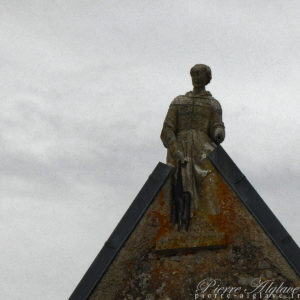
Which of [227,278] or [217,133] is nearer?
[227,278]

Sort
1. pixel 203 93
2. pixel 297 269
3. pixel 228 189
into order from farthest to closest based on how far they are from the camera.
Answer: pixel 203 93 < pixel 228 189 < pixel 297 269

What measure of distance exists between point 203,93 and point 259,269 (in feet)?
10.3

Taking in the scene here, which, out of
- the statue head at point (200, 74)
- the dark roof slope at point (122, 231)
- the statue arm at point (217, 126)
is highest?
the statue head at point (200, 74)

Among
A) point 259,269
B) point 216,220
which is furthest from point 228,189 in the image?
point 259,269

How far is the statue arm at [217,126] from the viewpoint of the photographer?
14.0m

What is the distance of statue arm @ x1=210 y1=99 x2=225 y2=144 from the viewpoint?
13984mm

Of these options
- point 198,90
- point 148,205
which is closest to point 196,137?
point 198,90

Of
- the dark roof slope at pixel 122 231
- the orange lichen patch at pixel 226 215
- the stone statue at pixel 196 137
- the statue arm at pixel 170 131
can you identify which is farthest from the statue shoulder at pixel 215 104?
the orange lichen patch at pixel 226 215

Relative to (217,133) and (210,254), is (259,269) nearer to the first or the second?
(210,254)

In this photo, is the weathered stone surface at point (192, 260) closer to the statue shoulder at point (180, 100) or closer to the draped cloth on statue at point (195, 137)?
the draped cloth on statue at point (195, 137)

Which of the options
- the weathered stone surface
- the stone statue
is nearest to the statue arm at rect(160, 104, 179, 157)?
the stone statue

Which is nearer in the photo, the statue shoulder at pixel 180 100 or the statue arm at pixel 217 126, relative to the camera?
the statue arm at pixel 217 126

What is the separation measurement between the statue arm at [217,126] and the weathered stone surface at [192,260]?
2.99 feet

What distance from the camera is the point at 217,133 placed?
13969 mm
